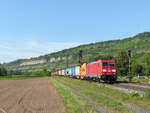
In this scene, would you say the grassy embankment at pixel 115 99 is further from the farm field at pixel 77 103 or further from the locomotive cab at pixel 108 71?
the locomotive cab at pixel 108 71

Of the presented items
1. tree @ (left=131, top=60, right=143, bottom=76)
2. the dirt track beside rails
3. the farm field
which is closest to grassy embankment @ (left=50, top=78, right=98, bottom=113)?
the farm field

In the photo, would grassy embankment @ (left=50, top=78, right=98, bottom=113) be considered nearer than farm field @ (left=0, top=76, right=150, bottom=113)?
Yes

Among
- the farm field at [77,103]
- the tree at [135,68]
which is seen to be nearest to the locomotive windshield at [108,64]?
the farm field at [77,103]

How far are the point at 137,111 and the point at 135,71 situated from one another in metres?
113

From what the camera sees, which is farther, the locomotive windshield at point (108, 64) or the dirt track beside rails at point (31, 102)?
the locomotive windshield at point (108, 64)

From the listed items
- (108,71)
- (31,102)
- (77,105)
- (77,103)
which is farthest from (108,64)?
(77,105)

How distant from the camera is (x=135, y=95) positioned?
23.2m

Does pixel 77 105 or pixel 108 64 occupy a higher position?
pixel 108 64

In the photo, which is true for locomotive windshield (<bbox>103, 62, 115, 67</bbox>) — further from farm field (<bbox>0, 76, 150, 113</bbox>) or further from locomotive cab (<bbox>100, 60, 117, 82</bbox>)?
farm field (<bbox>0, 76, 150, 113</bbox>)

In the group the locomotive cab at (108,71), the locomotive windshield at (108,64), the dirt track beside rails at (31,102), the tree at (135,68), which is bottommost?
the dirt track beside rails at (31,102)

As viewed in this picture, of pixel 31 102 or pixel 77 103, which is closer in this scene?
pixel 77 103

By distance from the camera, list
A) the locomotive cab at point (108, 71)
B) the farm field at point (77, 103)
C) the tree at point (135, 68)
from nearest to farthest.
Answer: the farm field at point (77, 103) < the locomotive cab at point (108, 71) < the tree at point (135, 68)

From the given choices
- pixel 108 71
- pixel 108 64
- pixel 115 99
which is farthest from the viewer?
pixel 108 64

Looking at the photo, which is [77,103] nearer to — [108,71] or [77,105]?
[77,105]
